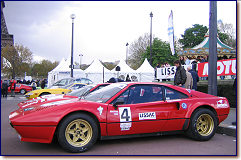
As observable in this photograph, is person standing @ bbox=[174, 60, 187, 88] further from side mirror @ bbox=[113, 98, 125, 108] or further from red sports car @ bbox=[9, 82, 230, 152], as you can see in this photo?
side mirror @ bbox=[113, 98, 125, 108]

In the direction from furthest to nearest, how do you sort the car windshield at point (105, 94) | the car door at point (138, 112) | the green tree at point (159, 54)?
the green tree at point (159, 54), the car windshield at point (105, 94), the car door at point (138, 112)

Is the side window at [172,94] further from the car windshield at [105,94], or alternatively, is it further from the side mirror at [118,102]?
the side mirror at [118,102]

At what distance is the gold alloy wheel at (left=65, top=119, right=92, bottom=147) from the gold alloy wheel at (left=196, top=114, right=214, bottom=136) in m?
2.32

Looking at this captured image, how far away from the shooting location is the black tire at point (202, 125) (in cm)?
458

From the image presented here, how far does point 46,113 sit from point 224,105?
3801 millimetres

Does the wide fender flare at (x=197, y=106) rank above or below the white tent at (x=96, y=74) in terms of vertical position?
below

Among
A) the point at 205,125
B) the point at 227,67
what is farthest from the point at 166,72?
the point at 205,125

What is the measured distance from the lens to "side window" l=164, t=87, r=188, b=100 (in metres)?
4.63

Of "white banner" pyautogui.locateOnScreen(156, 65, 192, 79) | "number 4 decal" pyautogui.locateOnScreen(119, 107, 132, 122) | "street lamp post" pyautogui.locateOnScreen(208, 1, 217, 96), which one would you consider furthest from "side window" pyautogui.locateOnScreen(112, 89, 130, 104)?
"white banner" pyautogui.locateOnScreen(156, 65, 192, 79)

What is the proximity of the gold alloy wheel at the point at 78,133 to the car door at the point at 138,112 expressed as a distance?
0.37 metres

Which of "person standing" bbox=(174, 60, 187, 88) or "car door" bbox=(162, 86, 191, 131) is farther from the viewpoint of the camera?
"person standing" bbox=(174, 60, 187, 88)

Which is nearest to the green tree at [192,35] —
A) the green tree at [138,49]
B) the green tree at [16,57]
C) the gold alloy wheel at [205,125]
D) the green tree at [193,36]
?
the green tree at [193,36]

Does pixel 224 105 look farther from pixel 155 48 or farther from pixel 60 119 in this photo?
pixel 155 48

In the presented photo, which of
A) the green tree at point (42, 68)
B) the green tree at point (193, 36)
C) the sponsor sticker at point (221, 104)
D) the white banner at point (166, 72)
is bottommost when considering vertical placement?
the sponsor sticker at point (221, 104)
